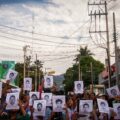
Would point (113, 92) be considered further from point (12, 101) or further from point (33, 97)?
point (12, 101)

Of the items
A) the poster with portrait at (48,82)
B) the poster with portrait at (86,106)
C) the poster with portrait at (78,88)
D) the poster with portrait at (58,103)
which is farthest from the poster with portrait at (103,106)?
the poster with portrait at (48,82)

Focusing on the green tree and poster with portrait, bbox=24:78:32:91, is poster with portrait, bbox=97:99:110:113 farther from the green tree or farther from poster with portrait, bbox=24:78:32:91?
the green tree

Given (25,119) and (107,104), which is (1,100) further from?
(107,104)

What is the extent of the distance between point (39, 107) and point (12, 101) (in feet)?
2.85

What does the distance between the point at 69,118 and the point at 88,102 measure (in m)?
0.85

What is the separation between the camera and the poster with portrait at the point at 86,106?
14109 mm

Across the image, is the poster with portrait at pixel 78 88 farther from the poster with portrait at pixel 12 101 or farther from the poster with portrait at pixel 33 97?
the poster with portrait at pixel 12 101

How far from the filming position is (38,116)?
45.3 feet

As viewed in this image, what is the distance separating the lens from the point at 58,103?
46.8ft

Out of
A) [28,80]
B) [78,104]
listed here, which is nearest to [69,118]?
[78,104]

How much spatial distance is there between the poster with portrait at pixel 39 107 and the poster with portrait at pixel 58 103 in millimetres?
431

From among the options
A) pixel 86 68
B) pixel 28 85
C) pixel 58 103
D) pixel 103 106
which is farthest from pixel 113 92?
pixel 86 68

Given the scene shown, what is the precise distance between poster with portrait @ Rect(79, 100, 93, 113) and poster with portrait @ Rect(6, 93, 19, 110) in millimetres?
2045

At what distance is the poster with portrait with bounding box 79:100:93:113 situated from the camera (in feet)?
46.3
